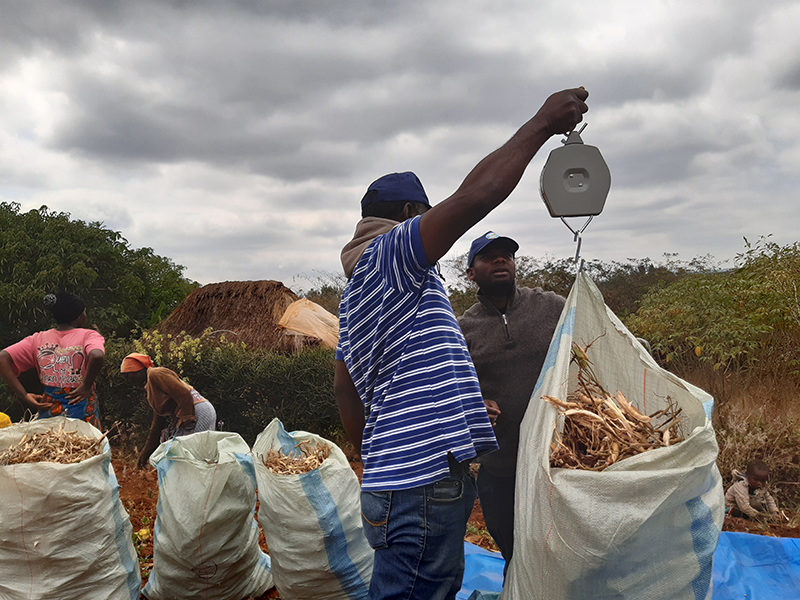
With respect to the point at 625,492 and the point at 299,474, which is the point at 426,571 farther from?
the point at 299,474

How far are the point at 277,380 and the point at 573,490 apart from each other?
543 cm

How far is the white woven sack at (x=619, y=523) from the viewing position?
1377mm

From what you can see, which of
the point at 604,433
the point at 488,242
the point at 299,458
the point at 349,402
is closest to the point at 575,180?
the point at 604,433

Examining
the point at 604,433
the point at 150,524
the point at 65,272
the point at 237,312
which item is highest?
the point at 65,272

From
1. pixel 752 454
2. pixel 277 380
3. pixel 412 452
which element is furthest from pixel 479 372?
pixel 277 380

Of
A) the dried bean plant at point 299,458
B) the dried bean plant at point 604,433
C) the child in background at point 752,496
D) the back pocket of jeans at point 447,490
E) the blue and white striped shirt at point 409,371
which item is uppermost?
the blue and white striped shirt at point 409,371

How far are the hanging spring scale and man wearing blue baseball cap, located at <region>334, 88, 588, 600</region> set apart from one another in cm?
11

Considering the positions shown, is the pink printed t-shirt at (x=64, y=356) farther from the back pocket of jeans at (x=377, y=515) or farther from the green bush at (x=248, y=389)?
the back pocket of jeans at (x=377, y=515)

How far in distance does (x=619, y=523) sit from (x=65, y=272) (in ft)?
35.2

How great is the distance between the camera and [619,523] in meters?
1.37

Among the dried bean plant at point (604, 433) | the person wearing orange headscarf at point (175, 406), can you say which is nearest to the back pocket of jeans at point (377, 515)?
the dried bean plant at point (604, 433)

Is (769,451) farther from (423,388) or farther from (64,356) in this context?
(64,356)

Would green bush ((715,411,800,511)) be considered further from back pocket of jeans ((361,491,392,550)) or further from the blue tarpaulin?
back pocket of jeans ((361,491,392,550))

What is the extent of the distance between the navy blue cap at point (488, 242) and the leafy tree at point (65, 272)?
27.6 feet
